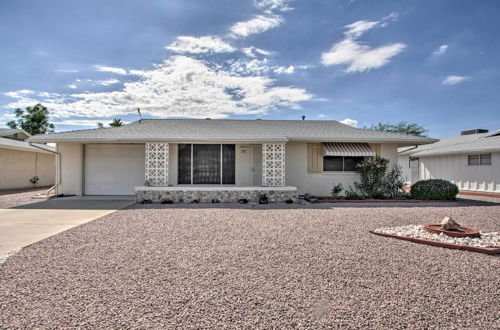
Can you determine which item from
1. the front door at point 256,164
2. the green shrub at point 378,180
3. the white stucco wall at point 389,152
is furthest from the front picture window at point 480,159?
the front door at point 256,164

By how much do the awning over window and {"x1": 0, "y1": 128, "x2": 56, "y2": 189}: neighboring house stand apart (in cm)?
1677

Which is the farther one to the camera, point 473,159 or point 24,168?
point 24,168

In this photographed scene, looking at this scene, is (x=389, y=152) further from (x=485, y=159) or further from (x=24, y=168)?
(x=24, y=168)

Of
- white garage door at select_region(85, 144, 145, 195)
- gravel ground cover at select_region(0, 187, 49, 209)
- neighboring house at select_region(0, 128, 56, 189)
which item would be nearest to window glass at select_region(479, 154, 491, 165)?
white garage door at select_region(85, 144, 145, 195)

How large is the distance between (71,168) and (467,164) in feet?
77.8

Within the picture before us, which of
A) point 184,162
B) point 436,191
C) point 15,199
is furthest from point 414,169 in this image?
point 15,199

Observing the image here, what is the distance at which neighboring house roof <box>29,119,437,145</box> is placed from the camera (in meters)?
11.4

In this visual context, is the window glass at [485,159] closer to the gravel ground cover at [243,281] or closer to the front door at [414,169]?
the front door at [414,169]

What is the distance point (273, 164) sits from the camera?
11578mm

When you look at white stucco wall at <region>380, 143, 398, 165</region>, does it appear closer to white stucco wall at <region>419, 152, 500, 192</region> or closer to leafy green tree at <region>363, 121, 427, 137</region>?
white stucco wall at <region>419, 152, 500, 192</region>

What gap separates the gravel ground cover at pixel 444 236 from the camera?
5246mm

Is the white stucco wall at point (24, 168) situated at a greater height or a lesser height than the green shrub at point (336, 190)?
greater

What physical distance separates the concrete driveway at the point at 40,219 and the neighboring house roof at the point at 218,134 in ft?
10.4

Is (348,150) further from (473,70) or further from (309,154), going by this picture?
(473,70)
